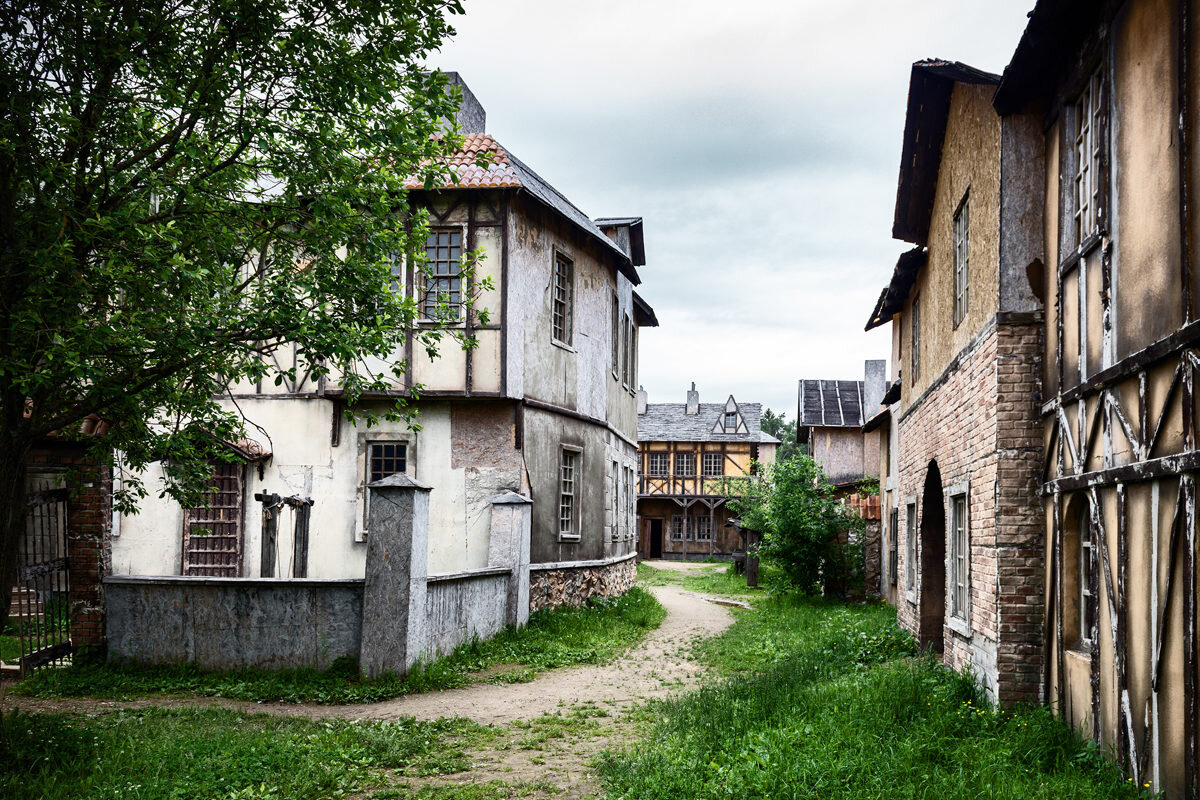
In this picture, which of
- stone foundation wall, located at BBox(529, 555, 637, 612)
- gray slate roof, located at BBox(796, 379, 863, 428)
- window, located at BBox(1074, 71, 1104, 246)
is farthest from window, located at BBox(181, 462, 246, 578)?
gray slate roof, located at BBox(796, 379, 863, 428)

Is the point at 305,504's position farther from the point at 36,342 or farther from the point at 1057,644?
the point at 1057,644

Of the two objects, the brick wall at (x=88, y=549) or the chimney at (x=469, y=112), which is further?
the chimney at (x=469, y=112)

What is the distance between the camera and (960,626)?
30.1ft

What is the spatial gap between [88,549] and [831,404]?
31485 millimetres

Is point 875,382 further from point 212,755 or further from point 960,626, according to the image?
point 212,755

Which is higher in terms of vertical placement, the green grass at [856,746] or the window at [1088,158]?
the window at [1088,158]

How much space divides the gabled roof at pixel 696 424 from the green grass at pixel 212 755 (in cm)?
3533

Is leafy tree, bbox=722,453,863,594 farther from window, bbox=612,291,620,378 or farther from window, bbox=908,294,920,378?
window, bbox=908,294,920,378

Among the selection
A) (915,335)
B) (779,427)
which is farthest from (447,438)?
(779,427)

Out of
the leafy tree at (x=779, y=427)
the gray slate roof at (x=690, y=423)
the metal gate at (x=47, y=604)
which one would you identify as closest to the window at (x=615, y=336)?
the metal gate at (x=47, y=604)

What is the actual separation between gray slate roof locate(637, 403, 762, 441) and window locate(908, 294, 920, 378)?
2944 centimetres

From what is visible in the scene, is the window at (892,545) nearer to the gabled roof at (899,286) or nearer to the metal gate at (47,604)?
the gabled roof at (899,286)

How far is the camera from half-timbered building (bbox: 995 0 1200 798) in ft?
15.9

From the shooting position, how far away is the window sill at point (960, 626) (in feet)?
28.7
